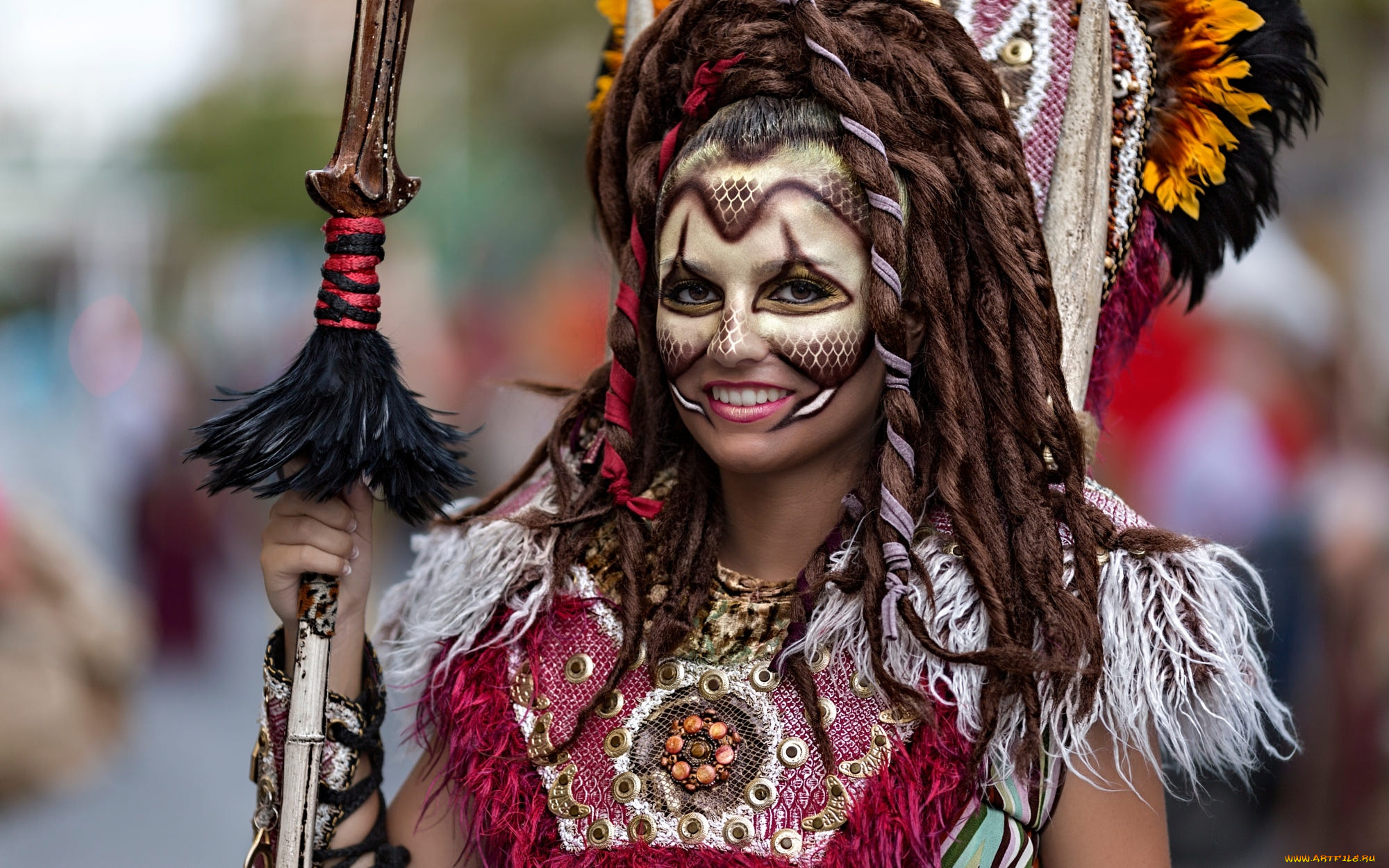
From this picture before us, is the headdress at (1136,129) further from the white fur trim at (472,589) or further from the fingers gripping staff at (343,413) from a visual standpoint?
the white fur trim at (472,589)

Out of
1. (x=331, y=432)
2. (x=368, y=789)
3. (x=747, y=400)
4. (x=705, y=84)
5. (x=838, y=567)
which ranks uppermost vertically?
(x=705, y=84)

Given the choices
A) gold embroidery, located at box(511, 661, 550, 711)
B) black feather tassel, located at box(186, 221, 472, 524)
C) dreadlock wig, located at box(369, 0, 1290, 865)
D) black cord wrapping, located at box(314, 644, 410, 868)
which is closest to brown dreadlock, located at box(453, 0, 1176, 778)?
dreadlock wig, located at box(369, 0, 1290, 865)

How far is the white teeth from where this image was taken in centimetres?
218

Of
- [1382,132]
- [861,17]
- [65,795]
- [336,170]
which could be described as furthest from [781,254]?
[1382,132]

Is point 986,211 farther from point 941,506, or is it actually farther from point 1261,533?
point 1261,533

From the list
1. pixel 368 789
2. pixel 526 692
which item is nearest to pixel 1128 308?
pixel 526 692

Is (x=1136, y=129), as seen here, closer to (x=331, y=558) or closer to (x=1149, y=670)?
(x=1149, y=670)

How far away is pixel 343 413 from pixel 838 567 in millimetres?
848

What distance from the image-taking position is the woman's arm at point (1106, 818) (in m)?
2.14

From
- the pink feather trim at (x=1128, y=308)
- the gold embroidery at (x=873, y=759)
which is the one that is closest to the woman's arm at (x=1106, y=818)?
the gold embroidery at (x=873, y=759)

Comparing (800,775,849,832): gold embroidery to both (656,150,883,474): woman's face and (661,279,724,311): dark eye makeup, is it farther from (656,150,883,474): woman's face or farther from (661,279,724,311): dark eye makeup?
(661,279,724,311): dark eye makeup

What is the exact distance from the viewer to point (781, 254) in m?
2.13

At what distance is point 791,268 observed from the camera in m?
2.14

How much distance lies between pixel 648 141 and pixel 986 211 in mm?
642
